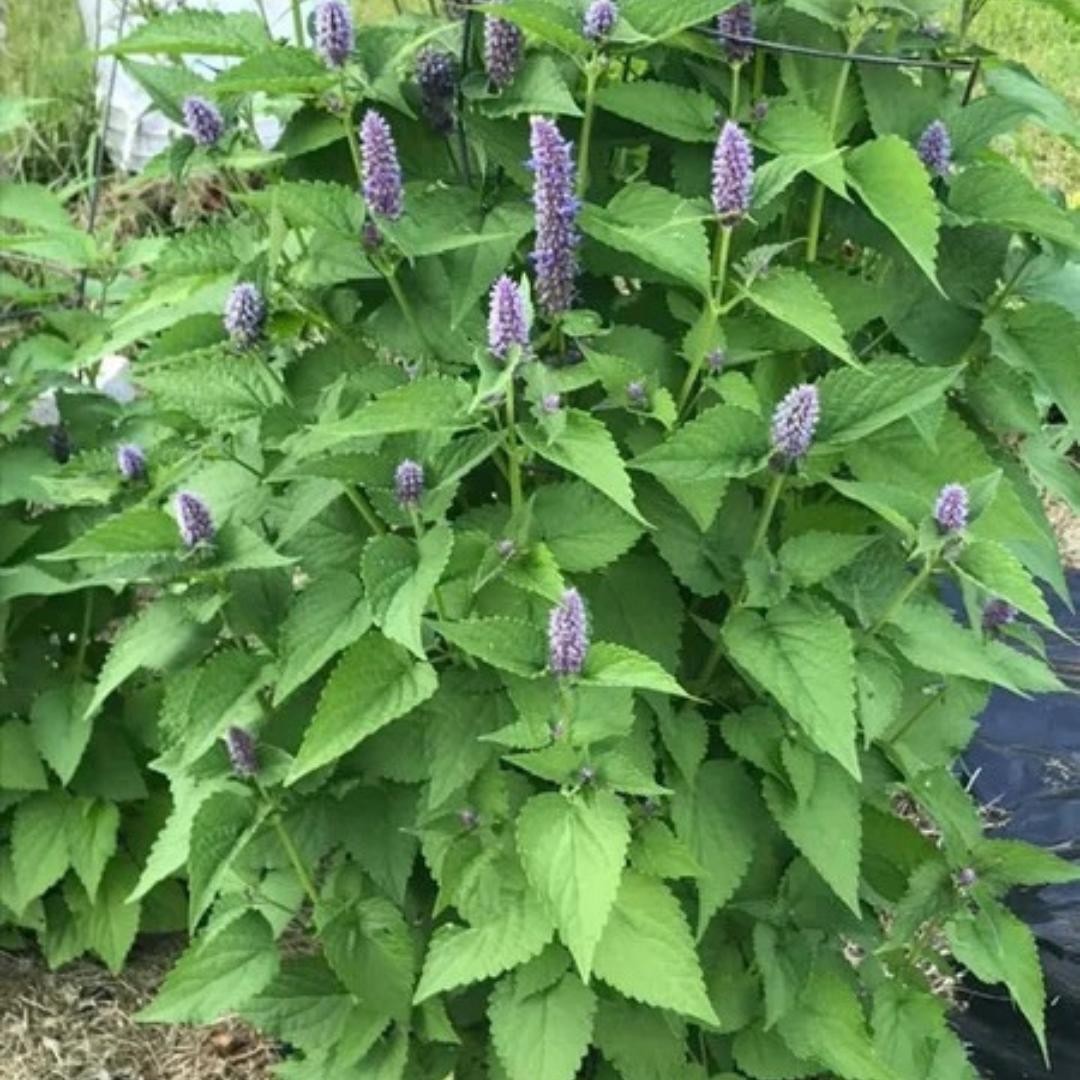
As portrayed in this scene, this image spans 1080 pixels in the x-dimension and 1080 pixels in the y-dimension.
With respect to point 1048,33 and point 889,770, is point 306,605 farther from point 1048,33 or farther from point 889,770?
point 1048,33

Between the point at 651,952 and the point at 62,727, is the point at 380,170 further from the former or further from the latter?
the point at 62,727

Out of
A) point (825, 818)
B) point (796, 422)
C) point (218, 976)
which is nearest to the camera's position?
point (796, 422)

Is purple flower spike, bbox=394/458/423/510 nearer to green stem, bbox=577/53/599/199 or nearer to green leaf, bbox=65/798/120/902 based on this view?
green stem, bbox=577/53/599/199

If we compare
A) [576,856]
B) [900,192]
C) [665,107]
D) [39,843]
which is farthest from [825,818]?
[39,843]

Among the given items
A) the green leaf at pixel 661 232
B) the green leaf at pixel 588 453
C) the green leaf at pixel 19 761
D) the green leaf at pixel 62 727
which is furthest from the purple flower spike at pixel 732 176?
the green leaf at pixel 19 761

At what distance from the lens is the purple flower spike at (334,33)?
169 cm

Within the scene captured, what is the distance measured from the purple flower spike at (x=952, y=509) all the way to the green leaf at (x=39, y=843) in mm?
1715

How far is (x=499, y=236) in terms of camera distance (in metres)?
1.74

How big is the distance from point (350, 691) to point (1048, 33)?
21.8 feet

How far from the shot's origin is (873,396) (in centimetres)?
173

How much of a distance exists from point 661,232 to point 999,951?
1024 millimetres

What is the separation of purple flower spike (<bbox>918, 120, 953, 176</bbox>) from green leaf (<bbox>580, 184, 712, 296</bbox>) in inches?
11.9

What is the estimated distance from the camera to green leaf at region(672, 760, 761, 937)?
1.93 m

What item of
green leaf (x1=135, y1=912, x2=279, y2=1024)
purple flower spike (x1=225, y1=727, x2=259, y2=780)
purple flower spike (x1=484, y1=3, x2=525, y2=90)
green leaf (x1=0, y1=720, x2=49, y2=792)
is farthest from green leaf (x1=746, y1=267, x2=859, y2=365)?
green leaf (x1=0, y1=720, x2=49, y2=792)
